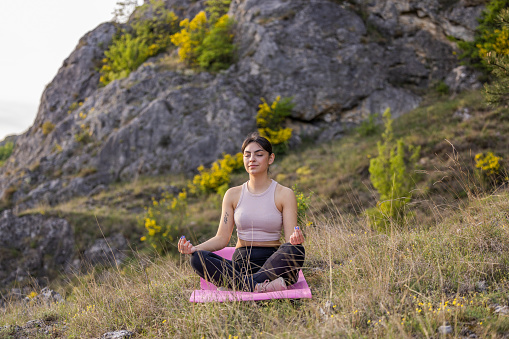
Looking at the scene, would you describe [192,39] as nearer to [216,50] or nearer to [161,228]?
[216,50]

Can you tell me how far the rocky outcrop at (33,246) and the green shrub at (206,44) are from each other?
1146cm

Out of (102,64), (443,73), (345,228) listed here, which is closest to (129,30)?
(102,64)

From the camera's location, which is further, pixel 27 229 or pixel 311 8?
pixel 311 8

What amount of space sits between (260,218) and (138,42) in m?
21.9

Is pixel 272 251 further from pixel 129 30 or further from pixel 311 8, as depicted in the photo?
pixel 129 30

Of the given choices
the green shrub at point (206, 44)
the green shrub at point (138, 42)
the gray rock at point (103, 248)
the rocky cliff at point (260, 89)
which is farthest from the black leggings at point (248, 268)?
the green shrub at point (138, 42)

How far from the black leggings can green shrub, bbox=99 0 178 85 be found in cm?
1985

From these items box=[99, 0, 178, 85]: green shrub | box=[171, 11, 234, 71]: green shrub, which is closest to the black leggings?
box=[171, 11, 234, 71]: green shrub

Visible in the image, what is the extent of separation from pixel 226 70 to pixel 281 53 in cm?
298

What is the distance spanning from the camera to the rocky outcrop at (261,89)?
55.5 ft

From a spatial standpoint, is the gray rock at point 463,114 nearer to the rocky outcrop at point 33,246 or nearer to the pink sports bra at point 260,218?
the pink sports bra at point 260,218

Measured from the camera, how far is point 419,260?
2.95 meters

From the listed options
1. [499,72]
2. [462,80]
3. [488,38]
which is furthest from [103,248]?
[462,80]

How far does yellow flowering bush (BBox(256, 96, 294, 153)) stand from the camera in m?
16.6
